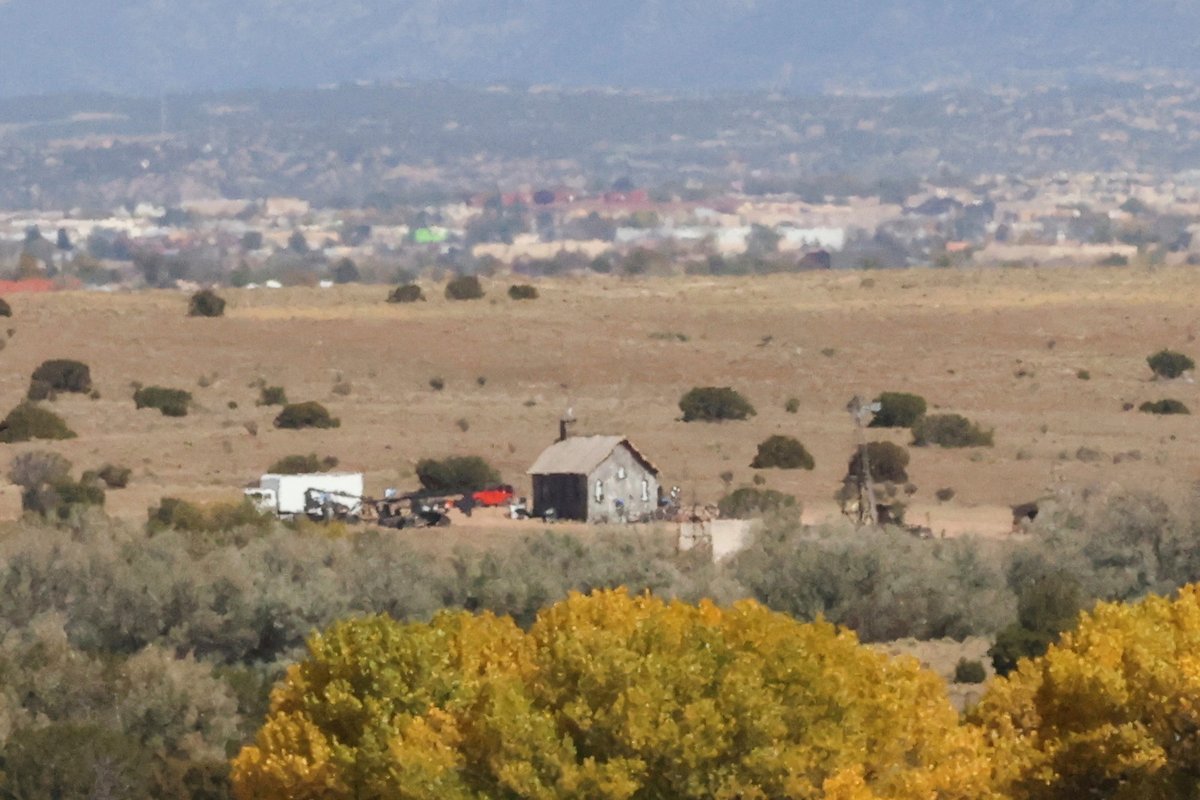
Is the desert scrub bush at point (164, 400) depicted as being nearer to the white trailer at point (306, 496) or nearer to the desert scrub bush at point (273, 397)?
the desert scrub bush at point (273, 397)

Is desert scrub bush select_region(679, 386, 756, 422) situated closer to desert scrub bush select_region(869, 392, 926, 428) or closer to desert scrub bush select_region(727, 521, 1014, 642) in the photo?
desert scrub bush select_region(869, 392, 926, 428)

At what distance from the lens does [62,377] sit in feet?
189

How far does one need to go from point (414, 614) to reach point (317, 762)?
38.3 feet

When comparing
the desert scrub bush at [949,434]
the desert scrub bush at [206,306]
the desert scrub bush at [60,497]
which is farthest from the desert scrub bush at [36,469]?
the desert scrub bush at [206,306]

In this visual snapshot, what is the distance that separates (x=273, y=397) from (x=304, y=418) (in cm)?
476

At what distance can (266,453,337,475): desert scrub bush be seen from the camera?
4584 centimetres

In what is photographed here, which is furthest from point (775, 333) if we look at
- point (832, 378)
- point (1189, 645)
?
point (1189, 645)

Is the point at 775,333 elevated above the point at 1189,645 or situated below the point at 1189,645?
below

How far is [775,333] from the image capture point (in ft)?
222

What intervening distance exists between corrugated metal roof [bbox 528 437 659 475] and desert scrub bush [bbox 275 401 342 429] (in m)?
10.7

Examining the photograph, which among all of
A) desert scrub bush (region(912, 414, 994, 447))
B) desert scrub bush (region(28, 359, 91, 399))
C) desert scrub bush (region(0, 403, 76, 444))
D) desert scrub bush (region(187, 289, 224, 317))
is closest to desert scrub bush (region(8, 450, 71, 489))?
desert scrub bush (region(0, 403, 76, 444))

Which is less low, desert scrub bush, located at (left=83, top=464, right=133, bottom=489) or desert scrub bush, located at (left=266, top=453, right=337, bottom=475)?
desert scrub bush, located at (left=83, top=464, right=133, bottom=489)

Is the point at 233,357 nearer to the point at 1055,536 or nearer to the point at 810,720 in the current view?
the point at 1055,536

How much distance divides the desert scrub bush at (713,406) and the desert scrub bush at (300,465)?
344 inches
